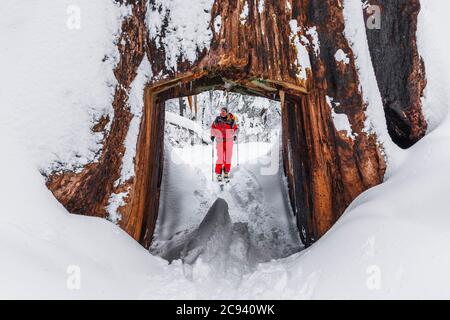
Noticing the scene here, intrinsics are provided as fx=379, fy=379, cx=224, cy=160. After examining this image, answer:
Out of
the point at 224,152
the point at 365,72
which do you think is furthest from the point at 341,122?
the point at 224,152

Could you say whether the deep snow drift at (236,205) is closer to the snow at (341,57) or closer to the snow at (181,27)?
the snow at (181,27)

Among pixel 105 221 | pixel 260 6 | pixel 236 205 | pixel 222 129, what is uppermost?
pixel 260 6

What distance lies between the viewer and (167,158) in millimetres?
9539

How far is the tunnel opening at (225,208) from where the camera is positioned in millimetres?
5934

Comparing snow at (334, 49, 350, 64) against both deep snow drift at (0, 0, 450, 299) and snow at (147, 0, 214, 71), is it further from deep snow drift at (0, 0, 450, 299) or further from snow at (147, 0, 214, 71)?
snow at (147, 0, 214, 71)

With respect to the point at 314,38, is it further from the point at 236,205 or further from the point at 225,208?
the point at 236,205

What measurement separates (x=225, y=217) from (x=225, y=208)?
0.32 metres

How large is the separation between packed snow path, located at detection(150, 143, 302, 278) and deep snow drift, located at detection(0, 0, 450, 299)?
0.96 m

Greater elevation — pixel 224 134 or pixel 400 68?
pixel 400 68

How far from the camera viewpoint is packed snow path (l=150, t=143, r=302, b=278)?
5.43 metres

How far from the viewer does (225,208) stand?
7.26 meters

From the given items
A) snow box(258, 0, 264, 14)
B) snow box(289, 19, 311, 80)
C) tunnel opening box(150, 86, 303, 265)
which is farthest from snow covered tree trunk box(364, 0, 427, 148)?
tunnel opening box(150, 86, 303, 265)
